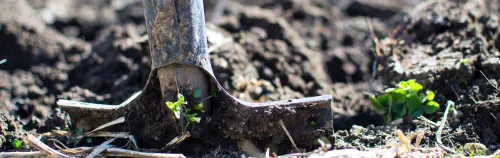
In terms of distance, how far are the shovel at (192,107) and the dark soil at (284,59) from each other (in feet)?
0.33

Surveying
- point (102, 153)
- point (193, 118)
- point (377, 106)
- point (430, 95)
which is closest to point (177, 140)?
point (193, 118)

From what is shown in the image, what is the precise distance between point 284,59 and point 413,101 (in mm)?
972

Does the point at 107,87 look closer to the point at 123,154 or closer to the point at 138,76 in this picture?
the point at 138,76

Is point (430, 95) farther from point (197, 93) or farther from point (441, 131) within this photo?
point (197, 93)

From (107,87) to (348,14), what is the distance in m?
1.95

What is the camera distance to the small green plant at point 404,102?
8.36 feet

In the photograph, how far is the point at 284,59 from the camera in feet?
11.2

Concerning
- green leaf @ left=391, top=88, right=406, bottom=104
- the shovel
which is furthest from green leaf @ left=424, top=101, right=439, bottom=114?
the shovel

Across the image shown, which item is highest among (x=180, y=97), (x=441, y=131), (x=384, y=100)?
(x=180, y=97)

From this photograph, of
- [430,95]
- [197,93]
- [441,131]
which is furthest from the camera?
[430,95]

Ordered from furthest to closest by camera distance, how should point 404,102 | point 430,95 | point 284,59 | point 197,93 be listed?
point 284,59
point 404,102
point 430,95
point 197,93

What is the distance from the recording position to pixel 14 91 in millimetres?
3139

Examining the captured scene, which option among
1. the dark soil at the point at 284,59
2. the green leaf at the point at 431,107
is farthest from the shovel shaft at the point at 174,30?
the green leaf at the point at 431,107

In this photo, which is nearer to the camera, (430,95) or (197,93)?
(197,93)
